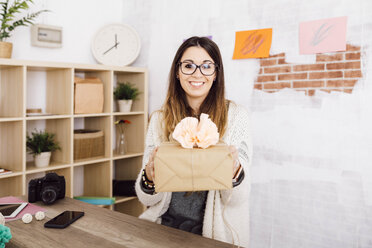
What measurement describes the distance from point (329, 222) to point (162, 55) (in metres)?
1.95

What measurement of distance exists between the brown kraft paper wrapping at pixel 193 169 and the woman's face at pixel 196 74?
0.50 meters

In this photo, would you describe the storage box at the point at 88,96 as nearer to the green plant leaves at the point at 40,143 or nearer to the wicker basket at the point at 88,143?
the wicker basket at the point at 88,143

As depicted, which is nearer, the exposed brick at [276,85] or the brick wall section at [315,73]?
the brick wall section at [315,73]

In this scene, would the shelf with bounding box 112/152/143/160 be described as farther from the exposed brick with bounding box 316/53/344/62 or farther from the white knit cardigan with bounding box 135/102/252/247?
the exposed brick with bounding box 316/53/344/62

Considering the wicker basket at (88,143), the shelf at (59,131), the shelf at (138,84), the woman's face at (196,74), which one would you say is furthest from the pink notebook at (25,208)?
the shelf at (138,84)

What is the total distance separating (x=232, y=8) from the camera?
262cm

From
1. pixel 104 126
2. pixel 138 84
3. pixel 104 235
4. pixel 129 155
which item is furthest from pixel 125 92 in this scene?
pixel 104 235

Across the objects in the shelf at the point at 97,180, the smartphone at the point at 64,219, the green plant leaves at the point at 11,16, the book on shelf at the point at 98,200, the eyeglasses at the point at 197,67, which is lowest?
the book on shelf at the point at 98,200

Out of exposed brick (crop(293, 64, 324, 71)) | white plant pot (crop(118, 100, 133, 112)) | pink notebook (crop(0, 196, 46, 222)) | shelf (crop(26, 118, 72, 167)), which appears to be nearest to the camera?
pink notebook (crop(0, 196, 46, 222))

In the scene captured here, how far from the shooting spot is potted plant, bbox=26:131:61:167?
2529 mm

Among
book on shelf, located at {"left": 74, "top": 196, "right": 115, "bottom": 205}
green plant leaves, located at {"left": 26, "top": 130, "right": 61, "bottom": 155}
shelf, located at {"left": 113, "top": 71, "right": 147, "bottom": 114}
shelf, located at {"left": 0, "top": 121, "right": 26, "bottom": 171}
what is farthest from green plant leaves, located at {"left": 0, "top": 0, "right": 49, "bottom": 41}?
book on shelf, located at {"left": 74, "top": 196, "right": 115, "bottom": 205}

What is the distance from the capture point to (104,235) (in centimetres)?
126

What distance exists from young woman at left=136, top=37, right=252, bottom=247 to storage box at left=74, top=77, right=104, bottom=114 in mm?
1215

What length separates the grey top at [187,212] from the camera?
5.06 feet
